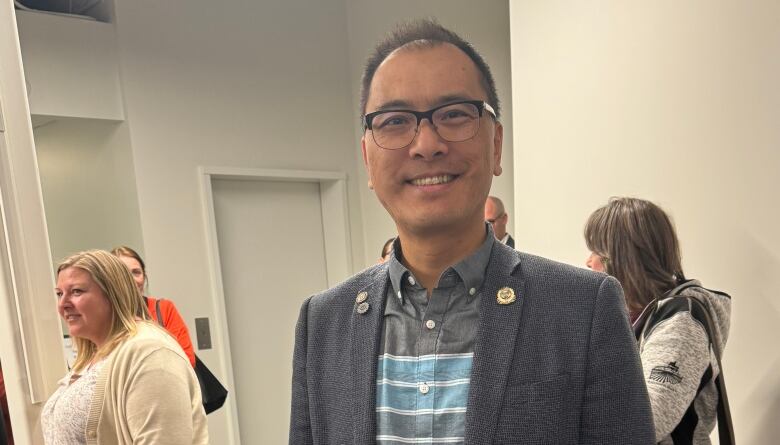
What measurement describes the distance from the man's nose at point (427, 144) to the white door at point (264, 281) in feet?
11.2

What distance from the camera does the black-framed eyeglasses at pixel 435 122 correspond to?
0.73 m

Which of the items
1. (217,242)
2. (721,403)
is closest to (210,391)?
(217,242)

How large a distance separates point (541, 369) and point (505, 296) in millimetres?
108

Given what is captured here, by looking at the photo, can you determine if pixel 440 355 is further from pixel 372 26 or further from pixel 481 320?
pixel 372 26

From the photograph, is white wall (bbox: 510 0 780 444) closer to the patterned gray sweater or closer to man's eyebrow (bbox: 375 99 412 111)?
the patterned gray sweater

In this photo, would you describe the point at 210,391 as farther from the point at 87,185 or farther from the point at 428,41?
the point at 428,41

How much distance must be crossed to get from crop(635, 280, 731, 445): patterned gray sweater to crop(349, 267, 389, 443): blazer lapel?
80 cm

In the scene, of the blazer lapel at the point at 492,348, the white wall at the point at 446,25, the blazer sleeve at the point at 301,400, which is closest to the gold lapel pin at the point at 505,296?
the blazer lapel at the point at 492,348

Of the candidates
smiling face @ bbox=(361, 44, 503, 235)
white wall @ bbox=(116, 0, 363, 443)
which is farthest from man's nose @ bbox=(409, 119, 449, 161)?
white wall @ bbox=(116, 0, 363, 443)

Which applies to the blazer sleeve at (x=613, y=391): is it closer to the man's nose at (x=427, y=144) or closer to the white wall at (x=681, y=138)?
the man's nose at (x=427, y=144)

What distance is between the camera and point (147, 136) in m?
3.47

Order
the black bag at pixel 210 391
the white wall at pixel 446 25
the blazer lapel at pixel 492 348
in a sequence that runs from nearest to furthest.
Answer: the blazer lapel at pixel 492 348 < the black bag at pixel 210 391 < the white wall at pixel 446 25

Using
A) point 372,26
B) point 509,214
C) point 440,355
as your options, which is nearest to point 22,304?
point 440,355

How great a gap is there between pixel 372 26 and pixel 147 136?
6.06ft
